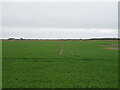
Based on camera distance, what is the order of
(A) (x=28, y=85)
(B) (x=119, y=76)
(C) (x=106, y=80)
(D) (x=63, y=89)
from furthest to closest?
1. (B) (x=119, y=76)
2. (C) (x=106, y=80)
3. (A) (x=28, y=85)
4. (D) (x=63, y=89)

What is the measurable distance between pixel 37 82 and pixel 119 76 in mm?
4394

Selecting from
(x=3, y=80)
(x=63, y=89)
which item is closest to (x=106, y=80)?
(x=63, y=89)

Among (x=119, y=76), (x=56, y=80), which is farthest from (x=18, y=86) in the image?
(x=119, y=76)

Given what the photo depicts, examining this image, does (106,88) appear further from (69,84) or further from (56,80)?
(56,80)

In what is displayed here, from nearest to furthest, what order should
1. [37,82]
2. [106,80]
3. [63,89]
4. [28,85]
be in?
[63,89] < [28,85] < [37,82] < [106,80]

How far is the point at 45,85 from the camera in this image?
25.1 feet

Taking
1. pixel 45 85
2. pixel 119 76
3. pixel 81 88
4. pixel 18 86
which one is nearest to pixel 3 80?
pixel 18 86

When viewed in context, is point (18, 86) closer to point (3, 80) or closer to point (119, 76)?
point (3, 80)

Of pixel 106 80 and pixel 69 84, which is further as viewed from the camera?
pixel 106 80

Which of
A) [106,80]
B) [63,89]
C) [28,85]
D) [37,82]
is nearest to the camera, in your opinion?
[63,89]

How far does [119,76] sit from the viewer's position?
31.0 feet

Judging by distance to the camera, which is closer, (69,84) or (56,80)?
(69,84)

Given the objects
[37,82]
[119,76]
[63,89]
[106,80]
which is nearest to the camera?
[63,89]

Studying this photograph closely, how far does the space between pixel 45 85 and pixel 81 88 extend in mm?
1545
